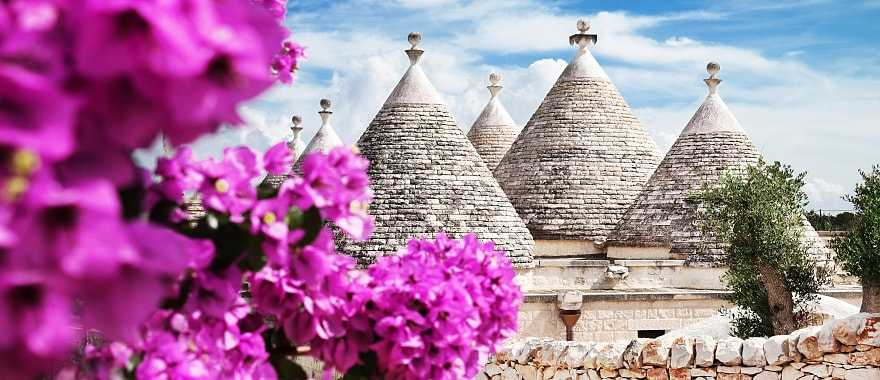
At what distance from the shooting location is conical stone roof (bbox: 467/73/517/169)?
945 inches

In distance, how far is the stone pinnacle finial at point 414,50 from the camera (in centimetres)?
1731

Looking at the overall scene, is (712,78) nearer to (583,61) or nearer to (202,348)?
(583,61)

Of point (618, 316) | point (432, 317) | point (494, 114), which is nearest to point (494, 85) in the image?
point (494, 114)

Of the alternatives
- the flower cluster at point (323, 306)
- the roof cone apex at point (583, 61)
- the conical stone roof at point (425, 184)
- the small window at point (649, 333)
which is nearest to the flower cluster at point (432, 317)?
the flower cluster at point (323, 306)

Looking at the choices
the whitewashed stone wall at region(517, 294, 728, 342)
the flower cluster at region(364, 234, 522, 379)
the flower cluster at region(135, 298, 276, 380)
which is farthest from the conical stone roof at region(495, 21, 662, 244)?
the flower cluster at region(135, 298, 276, 380)

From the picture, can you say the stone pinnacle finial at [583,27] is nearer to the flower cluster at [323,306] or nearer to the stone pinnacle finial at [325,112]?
the stone pinnacle finial at [325,112]

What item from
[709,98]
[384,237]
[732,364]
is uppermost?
[709,98]

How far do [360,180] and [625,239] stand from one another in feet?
52.5

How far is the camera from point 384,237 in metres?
14.7

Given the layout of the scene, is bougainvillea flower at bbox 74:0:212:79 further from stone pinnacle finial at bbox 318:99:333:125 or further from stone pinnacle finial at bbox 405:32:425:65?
stone pinnacle finial at bbox 318:99:333:125

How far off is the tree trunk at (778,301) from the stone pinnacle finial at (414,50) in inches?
287

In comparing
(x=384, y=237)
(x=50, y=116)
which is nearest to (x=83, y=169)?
(x=50, y=116)

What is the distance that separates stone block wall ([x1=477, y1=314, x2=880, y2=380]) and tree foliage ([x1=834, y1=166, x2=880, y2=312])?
3645mm

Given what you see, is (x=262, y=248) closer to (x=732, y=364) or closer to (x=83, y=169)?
(x=83, y=169)
